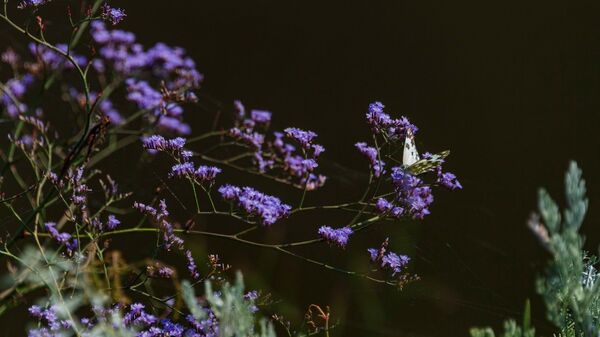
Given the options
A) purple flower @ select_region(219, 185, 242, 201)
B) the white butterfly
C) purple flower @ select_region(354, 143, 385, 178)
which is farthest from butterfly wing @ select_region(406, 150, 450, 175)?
purple flower @ select_region(219, 185, 242, 201)

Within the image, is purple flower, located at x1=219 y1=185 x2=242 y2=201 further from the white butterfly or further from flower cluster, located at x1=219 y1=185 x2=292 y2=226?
the white butterfly

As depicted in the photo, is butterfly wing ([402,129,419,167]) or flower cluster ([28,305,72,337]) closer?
flower cluster ([28,305,72,337])

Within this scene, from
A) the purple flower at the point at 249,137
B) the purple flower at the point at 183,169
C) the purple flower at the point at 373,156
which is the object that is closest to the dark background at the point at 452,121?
the purple flower at the point at 249,137

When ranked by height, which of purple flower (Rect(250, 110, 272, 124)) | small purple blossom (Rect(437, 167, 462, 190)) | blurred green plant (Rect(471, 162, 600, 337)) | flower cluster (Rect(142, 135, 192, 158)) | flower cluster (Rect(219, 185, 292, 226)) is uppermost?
purple flower (Rect(250, 110, 272, 124))

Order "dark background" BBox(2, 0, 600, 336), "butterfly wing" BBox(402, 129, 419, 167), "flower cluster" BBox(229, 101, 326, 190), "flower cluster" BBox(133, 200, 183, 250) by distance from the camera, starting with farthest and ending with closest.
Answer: "dark background" BBox(2, 0, 600, 336) → "flower cluster" BBox(229, 101, 326, 190) → "butterfly wing" BBox(402, 129, 419, 167) → "flower cluster" BBox(133, 200, 183, 250)

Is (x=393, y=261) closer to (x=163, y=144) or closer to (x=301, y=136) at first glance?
(x=301, y=136)

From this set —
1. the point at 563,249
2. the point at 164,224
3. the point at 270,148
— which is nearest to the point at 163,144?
the point at 164,224

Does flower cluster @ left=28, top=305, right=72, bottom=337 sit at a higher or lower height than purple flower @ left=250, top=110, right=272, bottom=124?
lower

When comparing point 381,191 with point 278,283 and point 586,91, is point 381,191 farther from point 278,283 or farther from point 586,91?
point 586,91
